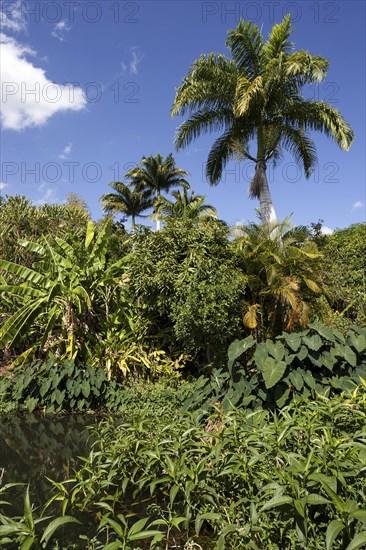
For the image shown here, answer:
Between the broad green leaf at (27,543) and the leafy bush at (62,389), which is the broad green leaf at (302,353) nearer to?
the broad green leaf at (27,543)

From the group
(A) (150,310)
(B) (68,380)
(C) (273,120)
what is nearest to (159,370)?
(A) (150,310)

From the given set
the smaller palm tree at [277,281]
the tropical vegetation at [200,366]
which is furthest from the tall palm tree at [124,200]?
the smaller palm tree at [277,281]

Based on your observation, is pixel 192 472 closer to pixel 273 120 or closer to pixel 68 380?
pixel 68 380

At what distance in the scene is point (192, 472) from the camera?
93.0 inches

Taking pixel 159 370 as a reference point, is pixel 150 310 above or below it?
above

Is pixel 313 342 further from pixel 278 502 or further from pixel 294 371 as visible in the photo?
pixel 278 502

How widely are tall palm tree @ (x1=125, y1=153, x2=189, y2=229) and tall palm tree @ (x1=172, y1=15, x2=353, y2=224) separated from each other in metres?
18.3

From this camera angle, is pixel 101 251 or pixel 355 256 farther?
pixel 355 256

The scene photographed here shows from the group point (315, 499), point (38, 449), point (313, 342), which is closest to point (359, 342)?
point (313, 342)

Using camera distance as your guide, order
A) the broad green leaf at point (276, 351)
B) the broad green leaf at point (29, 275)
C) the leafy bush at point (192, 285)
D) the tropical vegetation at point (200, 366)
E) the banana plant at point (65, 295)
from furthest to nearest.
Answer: the broad green leaf at point (29, 275), the banana plant at point (65, 295), the leafy bush at point (192, 285), the broad green leaf at point (276, 351), the tropical vegetation at point (200, 366)

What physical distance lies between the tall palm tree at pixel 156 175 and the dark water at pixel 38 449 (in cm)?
2794

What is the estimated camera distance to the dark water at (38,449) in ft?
12.2

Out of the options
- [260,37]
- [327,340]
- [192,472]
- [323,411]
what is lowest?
[192,472]

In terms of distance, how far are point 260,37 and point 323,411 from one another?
49.8 ft
